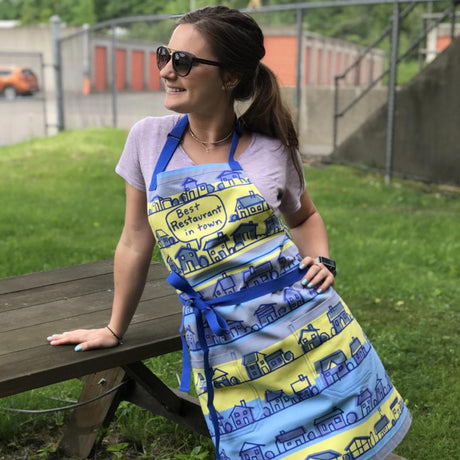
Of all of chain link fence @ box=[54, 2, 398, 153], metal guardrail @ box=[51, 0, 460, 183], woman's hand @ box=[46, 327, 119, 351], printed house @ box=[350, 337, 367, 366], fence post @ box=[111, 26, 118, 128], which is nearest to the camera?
printed house @ box=[350, 337, 367, 366]

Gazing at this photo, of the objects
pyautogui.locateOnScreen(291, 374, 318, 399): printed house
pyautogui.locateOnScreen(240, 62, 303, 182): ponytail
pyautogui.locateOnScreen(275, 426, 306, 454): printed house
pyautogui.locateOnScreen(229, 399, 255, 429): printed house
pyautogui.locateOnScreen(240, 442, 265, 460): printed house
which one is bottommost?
pyautogui.locateOnScreen(240, 442, 265, 460): printed house

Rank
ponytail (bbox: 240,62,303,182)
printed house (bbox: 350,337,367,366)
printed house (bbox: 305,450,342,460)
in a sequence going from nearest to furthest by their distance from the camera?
1. printed house (bbox: 305,450,342,460)
2. printed house (bbox: 350,337,367,366)
3. ponytail (bbox: 240,62,303,182)

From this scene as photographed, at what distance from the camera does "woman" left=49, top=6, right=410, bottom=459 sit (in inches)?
76.7

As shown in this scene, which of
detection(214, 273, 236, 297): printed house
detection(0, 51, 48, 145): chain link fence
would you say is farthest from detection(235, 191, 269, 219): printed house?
detection(0, 51, 48, 145): chain link fence

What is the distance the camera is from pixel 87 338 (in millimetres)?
2266

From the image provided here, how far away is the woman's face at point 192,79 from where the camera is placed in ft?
6.55

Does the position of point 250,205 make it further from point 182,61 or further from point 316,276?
point 182,61

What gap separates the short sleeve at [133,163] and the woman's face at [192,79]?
14 cm

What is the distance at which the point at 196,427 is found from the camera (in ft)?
9.49

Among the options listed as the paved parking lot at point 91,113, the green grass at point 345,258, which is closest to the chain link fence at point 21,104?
the paved parking lot at point 91,113

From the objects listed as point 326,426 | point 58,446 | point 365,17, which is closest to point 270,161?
point 326,426

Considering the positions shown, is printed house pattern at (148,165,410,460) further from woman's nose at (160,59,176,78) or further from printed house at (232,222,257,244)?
woman's nose at (160,59,176,78)

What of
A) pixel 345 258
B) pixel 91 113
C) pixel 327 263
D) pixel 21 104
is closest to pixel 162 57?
pixel 327 263

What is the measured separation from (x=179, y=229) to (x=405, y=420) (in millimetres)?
826
